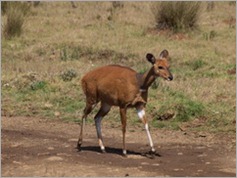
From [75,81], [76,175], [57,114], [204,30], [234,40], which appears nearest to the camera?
[76,175]

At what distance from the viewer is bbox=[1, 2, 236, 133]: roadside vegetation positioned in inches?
505

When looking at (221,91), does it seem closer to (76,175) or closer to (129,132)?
(129,132)

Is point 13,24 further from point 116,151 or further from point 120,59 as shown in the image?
point 116,151

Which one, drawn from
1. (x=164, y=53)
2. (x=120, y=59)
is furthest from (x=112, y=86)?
(x=120, y=59)

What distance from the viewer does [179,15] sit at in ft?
75.5

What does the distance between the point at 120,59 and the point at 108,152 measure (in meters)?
9.68

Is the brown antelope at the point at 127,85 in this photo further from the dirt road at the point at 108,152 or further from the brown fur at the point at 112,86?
the dirt road at the point at 108,152

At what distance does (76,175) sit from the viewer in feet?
26.2

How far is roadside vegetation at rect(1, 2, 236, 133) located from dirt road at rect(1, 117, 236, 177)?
0.76 m

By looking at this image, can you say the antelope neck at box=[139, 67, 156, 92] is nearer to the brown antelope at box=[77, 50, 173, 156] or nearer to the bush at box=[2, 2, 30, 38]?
the brown antelope at box=[77, 50, 173, 156]

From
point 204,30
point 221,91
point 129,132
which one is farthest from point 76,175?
point 204,30

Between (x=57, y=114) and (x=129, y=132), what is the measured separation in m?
2.11

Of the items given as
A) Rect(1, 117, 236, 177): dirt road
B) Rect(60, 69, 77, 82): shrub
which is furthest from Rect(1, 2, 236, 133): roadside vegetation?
Rect(1, 117, 236, 177): dirt road

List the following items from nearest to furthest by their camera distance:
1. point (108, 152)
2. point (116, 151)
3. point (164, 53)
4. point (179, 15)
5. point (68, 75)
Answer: point (164, 53)
point (108, 152)
point (116, 151)
point (68, 75)
point (179, 15)
